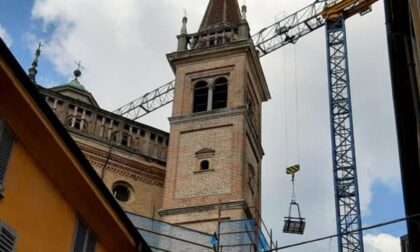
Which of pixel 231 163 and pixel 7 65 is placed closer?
pixel 7 65

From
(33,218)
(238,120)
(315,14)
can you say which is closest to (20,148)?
(33,218)

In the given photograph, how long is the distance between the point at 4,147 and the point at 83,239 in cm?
233

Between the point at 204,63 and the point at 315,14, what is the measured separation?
20431 mm

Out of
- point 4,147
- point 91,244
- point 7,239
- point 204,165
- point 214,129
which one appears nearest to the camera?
point 7,239

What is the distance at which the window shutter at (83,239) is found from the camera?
10.4 m

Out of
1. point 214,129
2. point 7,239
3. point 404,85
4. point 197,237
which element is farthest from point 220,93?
point 7,239

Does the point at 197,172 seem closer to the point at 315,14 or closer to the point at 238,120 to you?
the point at 238,120

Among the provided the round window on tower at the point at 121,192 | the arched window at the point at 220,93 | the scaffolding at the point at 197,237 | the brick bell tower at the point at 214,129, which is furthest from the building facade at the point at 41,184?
the arched window at the point at 220,93

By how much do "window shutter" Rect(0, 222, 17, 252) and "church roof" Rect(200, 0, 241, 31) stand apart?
22035 mm

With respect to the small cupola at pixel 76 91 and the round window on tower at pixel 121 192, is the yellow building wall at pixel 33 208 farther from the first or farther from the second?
the small cupola at pixel 76 91

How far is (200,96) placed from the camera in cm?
2686

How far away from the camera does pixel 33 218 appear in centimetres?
928

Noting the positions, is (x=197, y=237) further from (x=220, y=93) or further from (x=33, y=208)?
(x=33, y=208)

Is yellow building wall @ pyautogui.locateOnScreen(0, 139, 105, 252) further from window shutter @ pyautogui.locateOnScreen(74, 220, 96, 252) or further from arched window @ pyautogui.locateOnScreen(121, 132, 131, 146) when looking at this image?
arched window @ pyautogui.locateOnScreen(121, 132, 131, 146)
